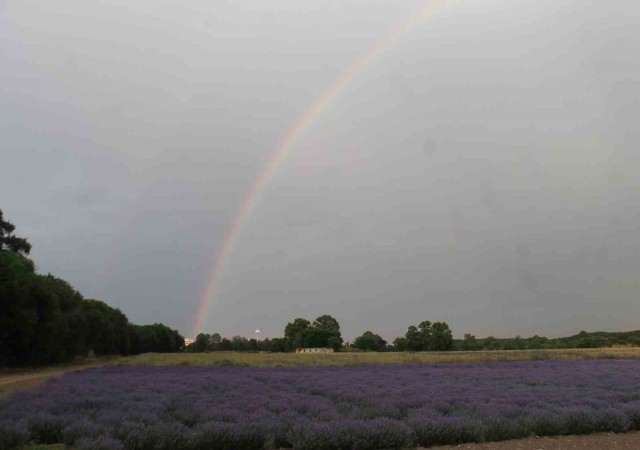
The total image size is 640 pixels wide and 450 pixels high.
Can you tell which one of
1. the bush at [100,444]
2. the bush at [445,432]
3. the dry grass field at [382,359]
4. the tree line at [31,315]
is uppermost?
the tree line at [31,315]

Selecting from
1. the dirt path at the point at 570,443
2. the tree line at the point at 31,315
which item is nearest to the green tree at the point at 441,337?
the tree line at the point at 31,315

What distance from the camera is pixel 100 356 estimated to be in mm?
93500

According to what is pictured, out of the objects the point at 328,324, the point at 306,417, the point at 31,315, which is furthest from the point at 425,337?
the point at 306,417

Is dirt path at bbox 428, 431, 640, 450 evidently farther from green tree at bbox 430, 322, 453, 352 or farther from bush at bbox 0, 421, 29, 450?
green tree at bbox 430, 322, 453, 352

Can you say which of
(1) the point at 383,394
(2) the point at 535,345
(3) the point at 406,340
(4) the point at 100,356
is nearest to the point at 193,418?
(1) the point at 383,394

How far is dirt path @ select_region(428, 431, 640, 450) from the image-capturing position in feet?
36.2

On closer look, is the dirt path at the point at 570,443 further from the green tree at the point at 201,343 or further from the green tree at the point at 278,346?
the green tree at the point at 201,343

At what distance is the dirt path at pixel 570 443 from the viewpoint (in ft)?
36.2

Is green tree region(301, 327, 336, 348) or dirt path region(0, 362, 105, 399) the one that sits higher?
green tree region(301, 327, 336, 348)

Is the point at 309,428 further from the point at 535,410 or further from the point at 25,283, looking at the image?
the point at 25,283

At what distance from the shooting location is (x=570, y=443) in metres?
11.8

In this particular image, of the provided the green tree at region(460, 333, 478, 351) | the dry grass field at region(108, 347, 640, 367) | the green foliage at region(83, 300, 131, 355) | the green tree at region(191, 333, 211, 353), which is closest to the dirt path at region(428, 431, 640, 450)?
the dry grass field at region(108, 347, 640, 367)

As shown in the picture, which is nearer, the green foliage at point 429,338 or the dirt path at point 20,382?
the dirt path at point 20,382

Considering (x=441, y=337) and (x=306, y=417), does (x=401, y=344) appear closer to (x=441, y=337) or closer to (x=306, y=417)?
(x=441, y=337)
